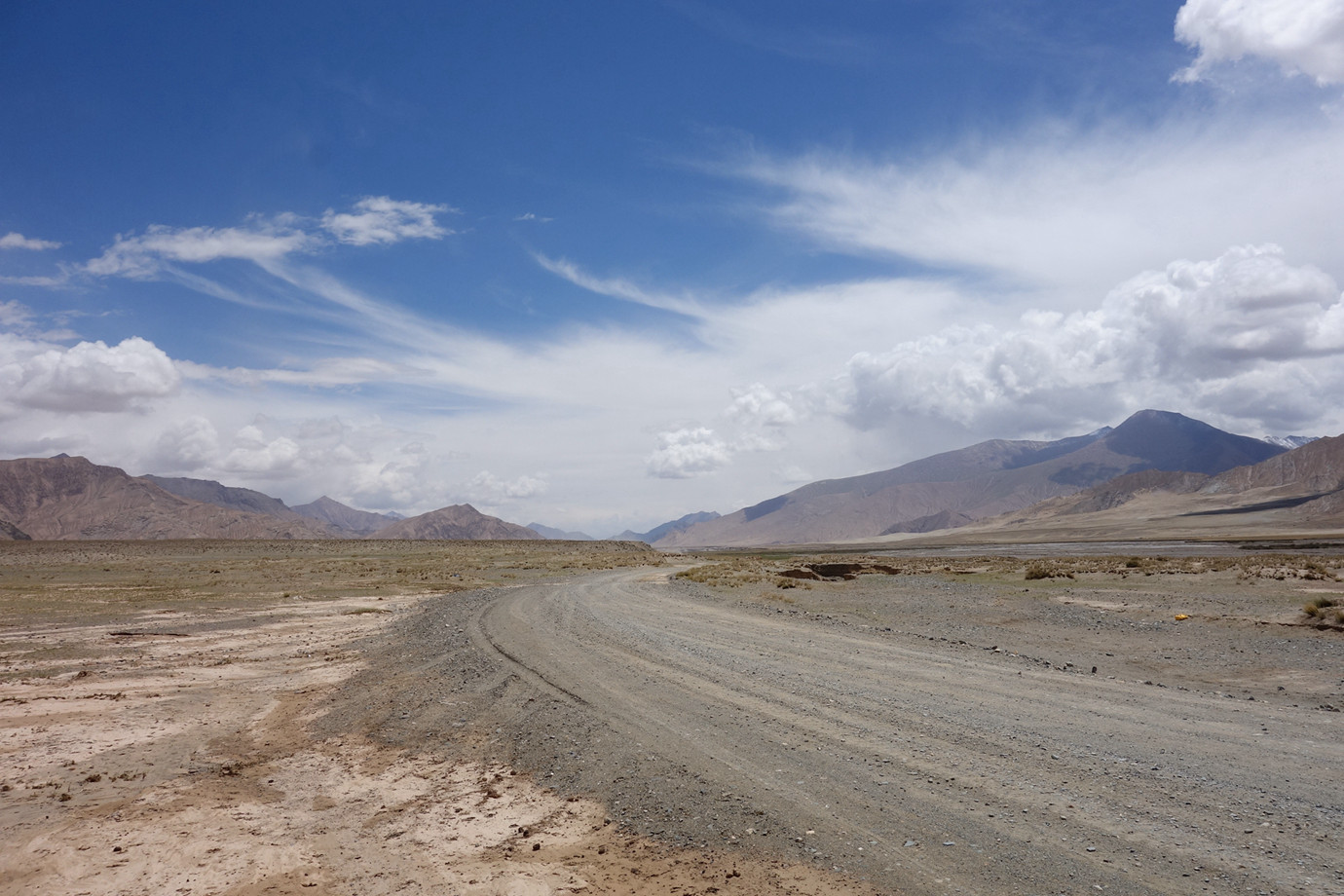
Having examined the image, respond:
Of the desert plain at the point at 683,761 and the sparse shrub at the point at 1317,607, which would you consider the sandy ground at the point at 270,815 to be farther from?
the sparse shrub at the point at 1317,607

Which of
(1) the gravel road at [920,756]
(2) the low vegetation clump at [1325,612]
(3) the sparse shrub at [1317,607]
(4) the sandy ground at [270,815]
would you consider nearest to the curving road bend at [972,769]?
(1) the gravel road at [920,756]

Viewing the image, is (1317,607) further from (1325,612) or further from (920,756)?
(920,756)

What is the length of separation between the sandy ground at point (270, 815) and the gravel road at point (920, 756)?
54 cm

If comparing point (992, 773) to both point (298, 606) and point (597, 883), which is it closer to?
point (597, 883)

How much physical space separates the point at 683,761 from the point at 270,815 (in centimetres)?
436

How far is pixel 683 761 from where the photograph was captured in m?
8.15

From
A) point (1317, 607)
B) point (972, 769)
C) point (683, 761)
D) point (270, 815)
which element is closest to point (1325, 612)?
point (1317, 607)

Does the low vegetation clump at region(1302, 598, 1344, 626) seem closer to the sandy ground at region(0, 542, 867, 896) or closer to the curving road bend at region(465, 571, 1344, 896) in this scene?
the curving road bend at region(465, 571, 1344, 896)

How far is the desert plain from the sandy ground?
4 centimetres

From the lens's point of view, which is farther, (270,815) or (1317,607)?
(1317,607)

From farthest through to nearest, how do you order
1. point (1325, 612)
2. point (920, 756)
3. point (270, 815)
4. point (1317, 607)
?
point (1317, 607) → point (1325, 612) → point (920, 756) → point (270, 815)

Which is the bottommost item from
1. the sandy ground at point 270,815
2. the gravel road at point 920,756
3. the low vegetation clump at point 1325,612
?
the sandy ground at point 270,815

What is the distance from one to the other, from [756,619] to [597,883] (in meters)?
16.2

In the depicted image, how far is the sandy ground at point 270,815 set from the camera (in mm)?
5754
